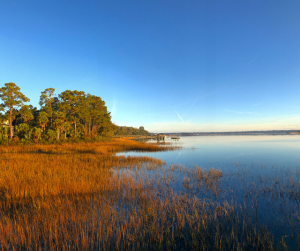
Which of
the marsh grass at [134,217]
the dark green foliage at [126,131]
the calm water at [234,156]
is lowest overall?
the calm water at [234,156]

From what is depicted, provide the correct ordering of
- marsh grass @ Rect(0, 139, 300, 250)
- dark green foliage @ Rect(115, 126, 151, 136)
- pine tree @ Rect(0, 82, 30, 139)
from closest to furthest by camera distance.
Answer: marsh grass @ Rect(0, 139, 300, 250) → pine tree @ Rect(0, 82, 30, 139) → dark green foliage @ Rect(115, 126, 151, 136)

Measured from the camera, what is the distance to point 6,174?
30.3ft

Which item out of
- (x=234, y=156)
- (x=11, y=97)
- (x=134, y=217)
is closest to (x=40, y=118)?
(x=11, y=97)

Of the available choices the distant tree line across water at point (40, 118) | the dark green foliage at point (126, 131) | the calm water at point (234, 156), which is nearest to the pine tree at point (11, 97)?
the distant tree line across water at point (40, 118)

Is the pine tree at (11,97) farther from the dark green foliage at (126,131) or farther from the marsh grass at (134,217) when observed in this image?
the dark green foliage at (126,131)

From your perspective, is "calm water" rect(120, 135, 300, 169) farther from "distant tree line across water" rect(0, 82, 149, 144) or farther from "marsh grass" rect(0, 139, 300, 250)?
"distant tree line across water" rect(0, 82, 149, 144)

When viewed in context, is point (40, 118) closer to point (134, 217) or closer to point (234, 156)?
point (134, 217)

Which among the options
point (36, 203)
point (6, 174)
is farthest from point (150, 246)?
point (6, 174)

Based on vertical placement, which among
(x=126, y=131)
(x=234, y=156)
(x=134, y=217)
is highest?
(x=126, y=131)

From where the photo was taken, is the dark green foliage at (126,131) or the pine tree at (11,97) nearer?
the pine tree at (11,97)

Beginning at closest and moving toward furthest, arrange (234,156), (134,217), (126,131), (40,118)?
(134,217) → (234,156) → (40,118) → (126,131)

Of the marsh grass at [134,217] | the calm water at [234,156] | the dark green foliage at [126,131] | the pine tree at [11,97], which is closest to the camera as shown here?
the marsh grass at [134,217]

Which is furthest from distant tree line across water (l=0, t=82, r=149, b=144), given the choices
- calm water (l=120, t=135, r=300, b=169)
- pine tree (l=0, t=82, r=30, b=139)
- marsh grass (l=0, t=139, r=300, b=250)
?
marsh grass (l=0, t=139, r=300, b=250)

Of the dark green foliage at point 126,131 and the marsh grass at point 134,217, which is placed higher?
the dark green foliage at point 126,131
